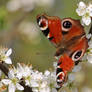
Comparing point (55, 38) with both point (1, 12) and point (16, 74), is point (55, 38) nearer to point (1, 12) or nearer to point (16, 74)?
point (16, 74)

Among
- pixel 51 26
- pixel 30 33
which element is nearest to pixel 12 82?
pixel 51 26

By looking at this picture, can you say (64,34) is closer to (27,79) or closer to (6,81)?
(27,79)

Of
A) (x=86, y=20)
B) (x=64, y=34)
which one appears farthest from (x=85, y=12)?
(x=64, y=34)

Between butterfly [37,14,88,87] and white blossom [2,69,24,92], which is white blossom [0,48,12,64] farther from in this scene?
butterfly [37,14,88,87]

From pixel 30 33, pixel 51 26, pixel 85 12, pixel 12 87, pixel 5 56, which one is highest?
pixel 30 33

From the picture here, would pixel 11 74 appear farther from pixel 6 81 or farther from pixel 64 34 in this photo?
pixel 64 34

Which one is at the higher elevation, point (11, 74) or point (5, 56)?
point (5, 56)

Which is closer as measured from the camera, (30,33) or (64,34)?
(64,34)

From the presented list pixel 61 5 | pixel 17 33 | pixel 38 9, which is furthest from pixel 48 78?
pixel 61 5
